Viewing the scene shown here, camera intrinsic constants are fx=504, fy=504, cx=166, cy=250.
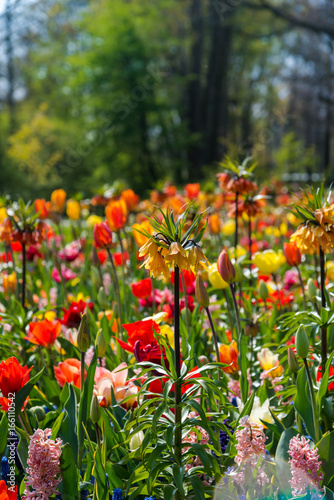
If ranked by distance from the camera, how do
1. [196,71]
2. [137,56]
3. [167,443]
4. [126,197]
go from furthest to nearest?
[196,71] < [137,56] < [126,197] < [167,443]

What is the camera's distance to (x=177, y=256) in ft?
3.01

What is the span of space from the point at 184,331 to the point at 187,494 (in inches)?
24.9

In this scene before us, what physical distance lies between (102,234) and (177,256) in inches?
40.3

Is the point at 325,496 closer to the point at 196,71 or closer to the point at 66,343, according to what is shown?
the point at 66,343

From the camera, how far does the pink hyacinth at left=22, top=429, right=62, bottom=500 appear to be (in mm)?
927

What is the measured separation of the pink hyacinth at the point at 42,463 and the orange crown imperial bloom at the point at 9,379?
17cm

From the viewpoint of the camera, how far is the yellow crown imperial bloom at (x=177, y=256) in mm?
903

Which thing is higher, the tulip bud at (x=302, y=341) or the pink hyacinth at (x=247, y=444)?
the tulip bud at (x=302, y=341)

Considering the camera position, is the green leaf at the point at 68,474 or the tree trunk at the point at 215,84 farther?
the tree trunk at the point at 215,84

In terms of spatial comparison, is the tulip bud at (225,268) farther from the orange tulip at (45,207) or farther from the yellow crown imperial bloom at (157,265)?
the orange tulip at (45,207)

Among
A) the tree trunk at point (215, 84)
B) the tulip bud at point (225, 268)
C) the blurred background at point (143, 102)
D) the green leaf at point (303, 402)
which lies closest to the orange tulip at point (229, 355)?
the tulip bud at point (225, 268)

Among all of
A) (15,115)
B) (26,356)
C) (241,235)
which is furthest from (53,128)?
(26,356)

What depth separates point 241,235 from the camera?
4133 millimetres

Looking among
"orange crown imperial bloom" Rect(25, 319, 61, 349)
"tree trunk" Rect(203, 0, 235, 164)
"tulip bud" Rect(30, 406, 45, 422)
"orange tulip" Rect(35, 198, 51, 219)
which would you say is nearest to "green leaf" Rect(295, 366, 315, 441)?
"tulip bud" Rect(30, 406, 45, 422)
